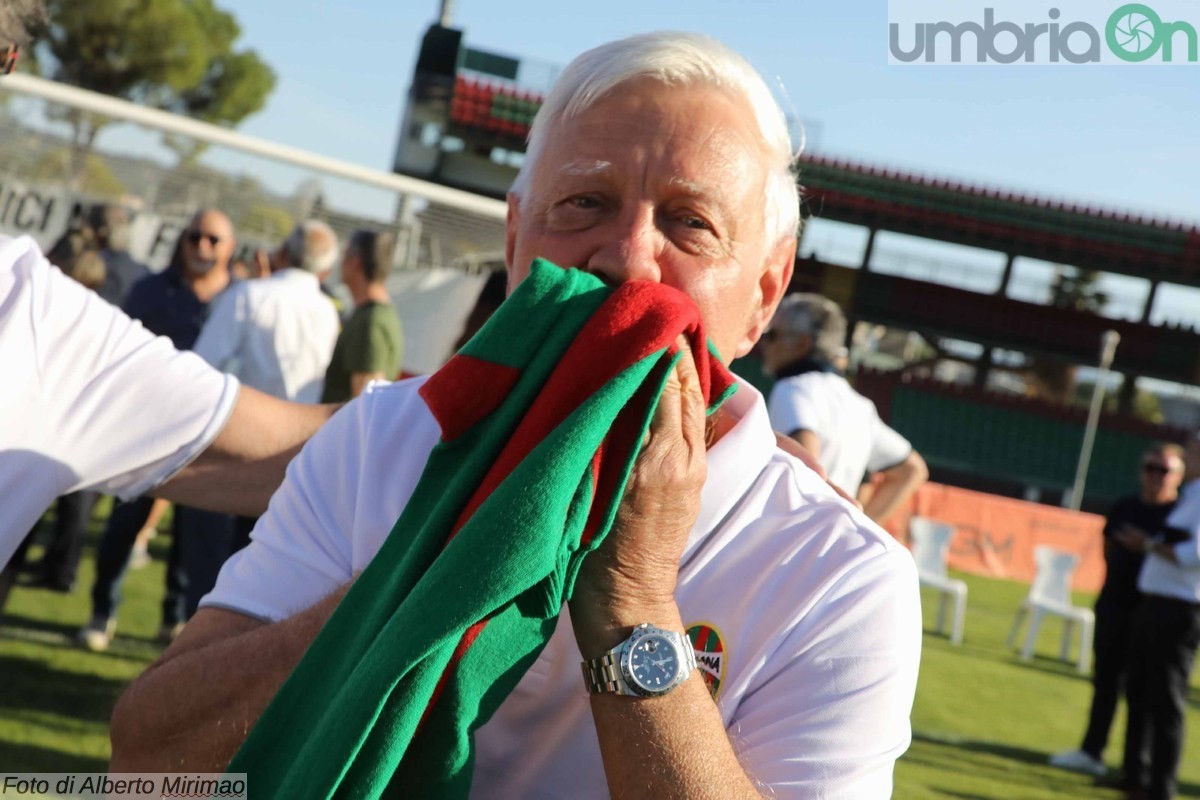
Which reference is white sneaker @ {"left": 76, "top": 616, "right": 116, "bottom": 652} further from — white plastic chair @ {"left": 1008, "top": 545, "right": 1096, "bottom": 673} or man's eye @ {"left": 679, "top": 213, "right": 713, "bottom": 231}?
white plastic chair @ {"left": 1008, "top": 545, "right": 1096, "bottom": 673}

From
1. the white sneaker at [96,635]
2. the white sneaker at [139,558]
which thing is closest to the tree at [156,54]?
the white sneaker at [139,558]

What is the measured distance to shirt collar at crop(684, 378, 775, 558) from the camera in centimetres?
150

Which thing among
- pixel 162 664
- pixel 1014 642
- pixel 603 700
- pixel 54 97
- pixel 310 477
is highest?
pixel 54 97

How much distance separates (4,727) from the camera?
502 centimetres

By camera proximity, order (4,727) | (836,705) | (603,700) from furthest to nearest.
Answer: (4,727) < (836,705) < (603,700)

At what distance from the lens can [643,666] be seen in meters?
1.23

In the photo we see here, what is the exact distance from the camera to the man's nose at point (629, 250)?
159 centimetres

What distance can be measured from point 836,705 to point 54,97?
10.1 m

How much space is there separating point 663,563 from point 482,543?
0.21m

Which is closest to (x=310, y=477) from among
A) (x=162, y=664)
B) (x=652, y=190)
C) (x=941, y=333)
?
(x=162, y=664)

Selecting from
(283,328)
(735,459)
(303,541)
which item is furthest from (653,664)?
(283,328)

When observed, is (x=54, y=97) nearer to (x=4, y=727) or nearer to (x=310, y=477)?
(x=4, y=727)

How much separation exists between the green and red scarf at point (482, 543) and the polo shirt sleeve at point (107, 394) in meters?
0.76

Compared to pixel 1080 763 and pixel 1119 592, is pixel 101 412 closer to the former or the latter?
pixel 1119 592
